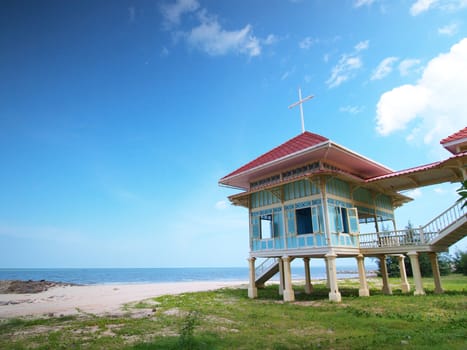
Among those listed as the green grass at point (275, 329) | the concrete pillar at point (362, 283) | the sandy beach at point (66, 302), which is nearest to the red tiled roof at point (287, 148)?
the concrete pillar at point (362, 283)

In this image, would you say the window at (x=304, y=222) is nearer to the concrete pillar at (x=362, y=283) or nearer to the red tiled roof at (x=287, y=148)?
the concrete pillar at (x=362, y=283)

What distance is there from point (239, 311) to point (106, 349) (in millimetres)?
6208

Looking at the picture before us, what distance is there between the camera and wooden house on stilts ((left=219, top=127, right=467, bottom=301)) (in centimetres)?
1390

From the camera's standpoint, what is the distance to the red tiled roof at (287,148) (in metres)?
15.9

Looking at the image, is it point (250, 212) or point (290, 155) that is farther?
point (250, 212)

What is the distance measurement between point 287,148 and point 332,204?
3987 millimetres

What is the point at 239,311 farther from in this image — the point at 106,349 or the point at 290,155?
the point at 290,155

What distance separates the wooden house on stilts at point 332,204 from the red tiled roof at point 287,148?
0.09 m

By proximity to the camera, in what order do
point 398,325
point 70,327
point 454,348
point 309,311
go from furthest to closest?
1. point 309,311
2. point 70,327
3. point 398,325
4. point 454,348

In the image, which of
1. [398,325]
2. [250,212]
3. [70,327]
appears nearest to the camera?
[398,325]

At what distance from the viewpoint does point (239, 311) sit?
490 inches

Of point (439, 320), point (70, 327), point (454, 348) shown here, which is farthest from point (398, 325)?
point (70, 327)

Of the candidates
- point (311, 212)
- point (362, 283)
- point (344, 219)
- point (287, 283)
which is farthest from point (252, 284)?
point (344, 219)

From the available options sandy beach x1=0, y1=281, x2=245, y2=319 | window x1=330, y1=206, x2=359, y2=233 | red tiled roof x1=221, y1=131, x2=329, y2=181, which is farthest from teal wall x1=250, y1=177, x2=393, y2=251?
sandy beach x1=0, y1=281, x2=245, y2=319
